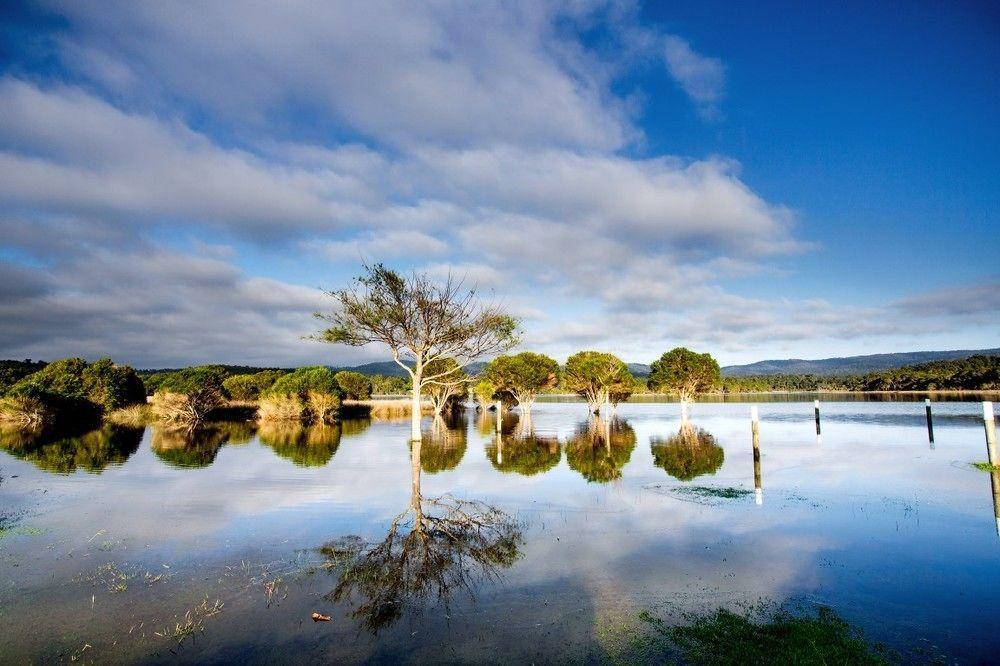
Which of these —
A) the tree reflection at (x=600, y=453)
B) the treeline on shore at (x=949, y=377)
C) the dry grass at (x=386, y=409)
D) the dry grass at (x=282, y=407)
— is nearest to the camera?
the tree reflection at (x=600, y=453)

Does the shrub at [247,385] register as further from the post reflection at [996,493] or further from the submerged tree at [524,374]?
the post reflection at [996,493]

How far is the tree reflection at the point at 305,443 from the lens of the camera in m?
28.6

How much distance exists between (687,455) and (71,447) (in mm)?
38647

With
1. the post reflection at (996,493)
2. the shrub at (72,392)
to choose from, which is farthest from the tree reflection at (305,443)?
the shrub at (72,392)

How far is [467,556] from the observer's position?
455 inches

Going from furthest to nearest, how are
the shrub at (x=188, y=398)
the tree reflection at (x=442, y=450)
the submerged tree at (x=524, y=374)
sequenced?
the submerged tree at (x=524, y=374) → the shrub at (x=188, y=398) → the tree reflection at (x=442, y=450)

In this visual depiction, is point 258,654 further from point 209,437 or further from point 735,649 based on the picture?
point 209,437

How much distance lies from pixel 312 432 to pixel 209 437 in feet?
25.9

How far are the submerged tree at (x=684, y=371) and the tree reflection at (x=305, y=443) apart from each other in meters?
45.5

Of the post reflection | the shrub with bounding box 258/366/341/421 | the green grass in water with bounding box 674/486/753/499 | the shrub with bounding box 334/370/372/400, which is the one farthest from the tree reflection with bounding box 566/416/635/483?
the shrub with bounding box 334/370/372/400

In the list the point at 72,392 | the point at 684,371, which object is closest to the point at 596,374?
the point at 684,371

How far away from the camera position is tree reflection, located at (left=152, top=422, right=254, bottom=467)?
28317 millimetres

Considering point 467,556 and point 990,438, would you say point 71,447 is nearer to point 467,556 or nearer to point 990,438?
point 467,556

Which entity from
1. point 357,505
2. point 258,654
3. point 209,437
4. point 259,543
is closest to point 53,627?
point 258,654
